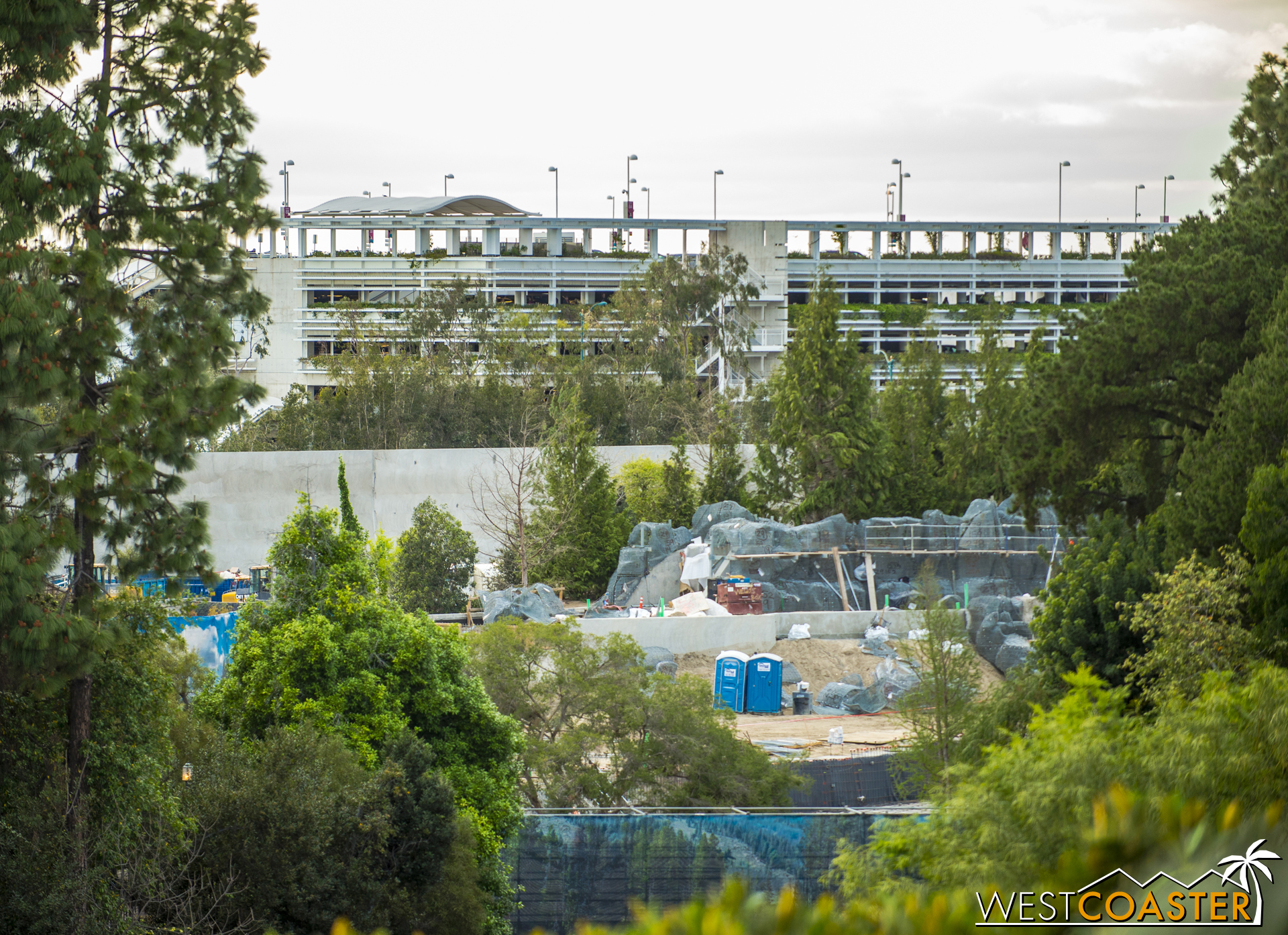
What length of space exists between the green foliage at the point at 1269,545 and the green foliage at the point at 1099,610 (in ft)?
8.53

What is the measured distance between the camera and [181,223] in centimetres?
1471

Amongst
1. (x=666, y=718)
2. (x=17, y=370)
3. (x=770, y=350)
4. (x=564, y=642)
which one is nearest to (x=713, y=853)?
(x=666, y=718)

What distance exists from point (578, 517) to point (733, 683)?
37.2 feet

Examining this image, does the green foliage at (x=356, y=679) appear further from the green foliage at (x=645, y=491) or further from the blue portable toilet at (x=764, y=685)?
the green foliage at (x=645, y=491)

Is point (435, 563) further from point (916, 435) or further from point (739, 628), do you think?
point (916, 435)

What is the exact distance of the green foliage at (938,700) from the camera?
22688mm

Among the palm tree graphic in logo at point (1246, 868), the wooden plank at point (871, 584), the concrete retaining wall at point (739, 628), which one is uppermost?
the palm tree graphic in logo at point (1246, 868)

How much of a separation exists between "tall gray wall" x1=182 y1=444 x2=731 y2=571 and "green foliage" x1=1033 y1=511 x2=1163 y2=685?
26986 millimetres

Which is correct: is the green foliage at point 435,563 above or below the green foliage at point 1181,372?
below

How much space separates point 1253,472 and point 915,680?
14105 mm

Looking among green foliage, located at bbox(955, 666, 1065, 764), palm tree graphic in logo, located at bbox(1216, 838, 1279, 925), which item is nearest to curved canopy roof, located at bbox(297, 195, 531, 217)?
green foliage, located at bbox(955, 666, 1065, 764)

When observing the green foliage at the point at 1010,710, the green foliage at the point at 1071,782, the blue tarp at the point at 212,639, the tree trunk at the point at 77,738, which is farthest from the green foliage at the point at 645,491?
the green foliage at the point at 1071,782

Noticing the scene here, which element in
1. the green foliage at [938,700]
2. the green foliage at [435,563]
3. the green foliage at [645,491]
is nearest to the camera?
the green foliage at [938,700]

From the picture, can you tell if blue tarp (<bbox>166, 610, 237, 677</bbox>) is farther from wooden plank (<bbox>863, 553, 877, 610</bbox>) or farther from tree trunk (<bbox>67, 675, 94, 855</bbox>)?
wooden plank (<bbox>863, 553, 877, 610</bbox>)
